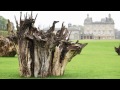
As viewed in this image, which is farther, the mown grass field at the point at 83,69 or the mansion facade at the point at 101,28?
the mansion facade at the point at 101,28

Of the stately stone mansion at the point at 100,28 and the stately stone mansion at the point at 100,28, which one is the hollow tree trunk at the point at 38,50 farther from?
the stately stone mansion at the point at 100,28

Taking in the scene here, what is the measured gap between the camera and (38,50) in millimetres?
8953

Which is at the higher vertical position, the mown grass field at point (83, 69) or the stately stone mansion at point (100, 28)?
the stately stone mansion at point (100, 28)

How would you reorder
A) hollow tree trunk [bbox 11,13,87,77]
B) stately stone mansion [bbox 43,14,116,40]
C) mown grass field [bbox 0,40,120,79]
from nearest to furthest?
hollow tree trunk [bbox 11,13,87,77] → mown grass field [bbox 0,40,120,79] → stately stone mansion [bbox 43,14,116,40]

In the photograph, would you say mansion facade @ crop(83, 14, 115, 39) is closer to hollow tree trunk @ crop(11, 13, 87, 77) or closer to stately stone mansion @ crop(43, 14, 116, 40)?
stately stone mansion @ crop(43, 14, 116, 40)

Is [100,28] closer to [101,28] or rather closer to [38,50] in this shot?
[101,28]

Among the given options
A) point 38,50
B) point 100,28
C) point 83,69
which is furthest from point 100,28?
point 38,50

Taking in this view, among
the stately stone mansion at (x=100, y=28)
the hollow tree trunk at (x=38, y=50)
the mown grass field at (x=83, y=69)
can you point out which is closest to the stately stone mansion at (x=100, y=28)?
the stately stone mansion at (x=100, y=28)

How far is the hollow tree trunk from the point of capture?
8938 mm

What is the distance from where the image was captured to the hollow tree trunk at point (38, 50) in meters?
8.94

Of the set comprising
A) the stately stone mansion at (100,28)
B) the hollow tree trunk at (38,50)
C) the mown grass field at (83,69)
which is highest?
the stately stone mansion at (100,28)

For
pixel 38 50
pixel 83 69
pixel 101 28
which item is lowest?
pixel 83 69

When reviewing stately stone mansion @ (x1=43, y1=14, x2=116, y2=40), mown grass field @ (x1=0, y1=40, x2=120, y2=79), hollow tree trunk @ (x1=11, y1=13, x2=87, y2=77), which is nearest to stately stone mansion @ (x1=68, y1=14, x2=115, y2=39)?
stately stone mansion @ (x1=43, y1=14, x2=116, y2=40)
